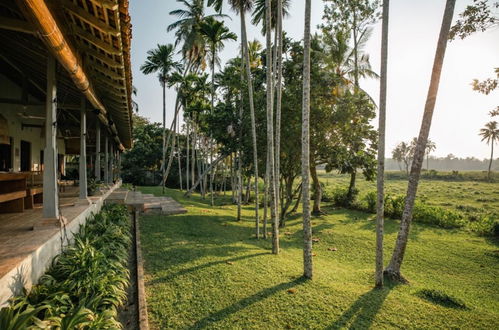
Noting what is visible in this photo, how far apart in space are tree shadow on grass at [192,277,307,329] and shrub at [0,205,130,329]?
1077 millimetres

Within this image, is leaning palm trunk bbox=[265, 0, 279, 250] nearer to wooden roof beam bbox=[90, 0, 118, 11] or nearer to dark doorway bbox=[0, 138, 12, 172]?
wooden roof beam bbox=[90, 0, 118, 11]

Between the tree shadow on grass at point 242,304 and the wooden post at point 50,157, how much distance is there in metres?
2.99

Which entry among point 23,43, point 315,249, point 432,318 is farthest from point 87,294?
point 315,249

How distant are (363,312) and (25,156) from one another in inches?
479

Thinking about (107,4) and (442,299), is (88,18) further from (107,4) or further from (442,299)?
(442,299)

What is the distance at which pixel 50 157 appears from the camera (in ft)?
14.3

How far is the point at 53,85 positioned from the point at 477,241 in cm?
1451

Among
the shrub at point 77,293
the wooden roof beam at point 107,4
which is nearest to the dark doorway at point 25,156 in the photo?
the shrub at point 77,293

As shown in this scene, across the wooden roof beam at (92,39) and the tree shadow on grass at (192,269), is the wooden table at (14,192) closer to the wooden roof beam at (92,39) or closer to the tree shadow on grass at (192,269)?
the wooden roof beam at (92,39)

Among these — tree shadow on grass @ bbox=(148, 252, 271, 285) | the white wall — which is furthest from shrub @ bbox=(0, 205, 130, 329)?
the white wall

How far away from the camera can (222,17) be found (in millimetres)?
16453

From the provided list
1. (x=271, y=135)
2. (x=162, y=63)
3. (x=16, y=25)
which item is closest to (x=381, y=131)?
(x=271, y=135)

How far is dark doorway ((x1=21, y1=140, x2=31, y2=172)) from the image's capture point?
9.95m

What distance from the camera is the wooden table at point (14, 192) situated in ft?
16.9
